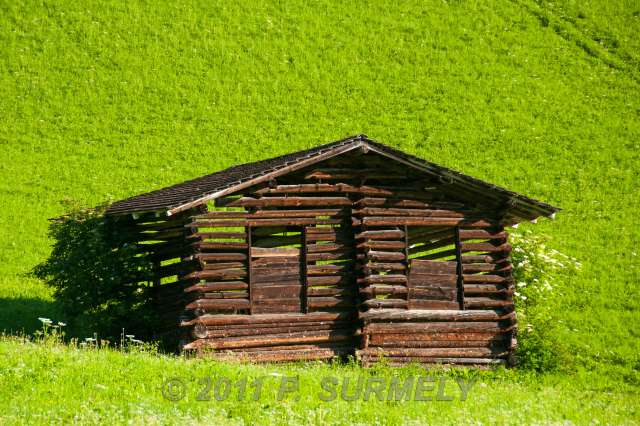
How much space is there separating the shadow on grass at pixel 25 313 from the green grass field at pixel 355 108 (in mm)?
103

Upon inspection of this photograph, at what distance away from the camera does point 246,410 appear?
12.1 m

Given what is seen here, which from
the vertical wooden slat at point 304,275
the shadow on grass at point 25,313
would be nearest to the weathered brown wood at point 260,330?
the vertical wooden slat at point 304,275

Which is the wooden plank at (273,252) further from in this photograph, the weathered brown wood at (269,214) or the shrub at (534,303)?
the shrub at (534,303)

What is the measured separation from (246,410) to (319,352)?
6910 millimetres

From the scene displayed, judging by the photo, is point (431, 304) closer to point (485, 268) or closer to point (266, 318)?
point (485, 268)

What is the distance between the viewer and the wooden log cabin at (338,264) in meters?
18.0

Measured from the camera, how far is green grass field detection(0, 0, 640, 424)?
29266mm

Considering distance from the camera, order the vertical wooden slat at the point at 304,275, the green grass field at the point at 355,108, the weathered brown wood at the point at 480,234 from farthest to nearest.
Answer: the green grass field at the point at 355,108
the weathered brown wood at the point at 480,234
the vertical wooden slat at the point at 304,275

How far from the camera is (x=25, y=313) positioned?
2295 cm

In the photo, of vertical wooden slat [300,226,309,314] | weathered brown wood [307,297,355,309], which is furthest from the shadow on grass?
weathered brown wood [307,297,355,309]

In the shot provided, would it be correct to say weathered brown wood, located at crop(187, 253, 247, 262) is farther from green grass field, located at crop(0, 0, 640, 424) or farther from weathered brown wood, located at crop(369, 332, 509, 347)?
green grass field, located at crop(0, 0, 640, 424)

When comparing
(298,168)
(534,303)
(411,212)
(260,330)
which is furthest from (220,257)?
(534,303)

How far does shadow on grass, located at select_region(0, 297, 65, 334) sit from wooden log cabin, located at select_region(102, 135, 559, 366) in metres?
3.76

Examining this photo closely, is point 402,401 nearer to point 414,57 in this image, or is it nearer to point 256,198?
point 256,198
